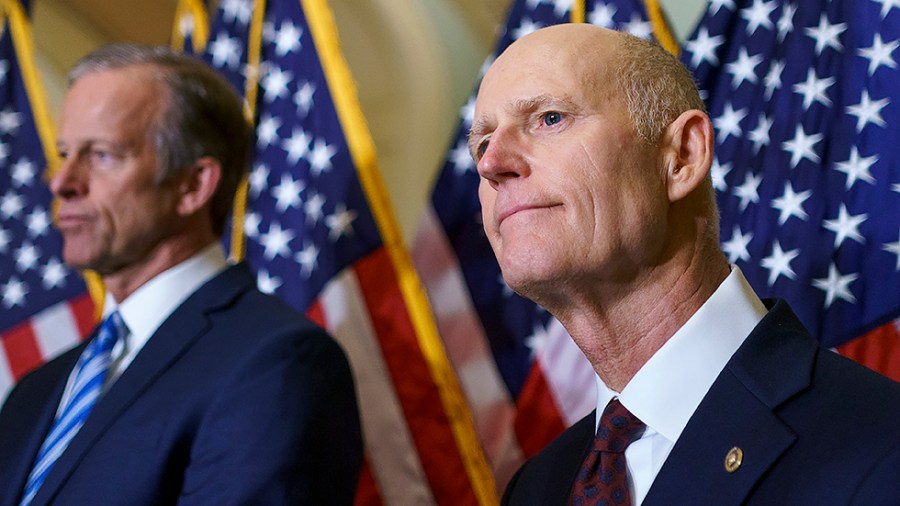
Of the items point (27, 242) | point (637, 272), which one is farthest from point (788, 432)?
point (27, 242)

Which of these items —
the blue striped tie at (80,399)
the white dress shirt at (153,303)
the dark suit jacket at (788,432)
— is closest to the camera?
the dark suit jacket at (788,432)

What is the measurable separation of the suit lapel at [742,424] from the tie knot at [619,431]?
0.12 meters

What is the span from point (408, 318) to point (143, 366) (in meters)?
0.82

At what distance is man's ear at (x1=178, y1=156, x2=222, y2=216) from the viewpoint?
2475 mm

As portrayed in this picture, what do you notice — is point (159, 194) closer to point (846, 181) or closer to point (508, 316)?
point (508, 316)

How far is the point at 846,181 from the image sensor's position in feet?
7.05

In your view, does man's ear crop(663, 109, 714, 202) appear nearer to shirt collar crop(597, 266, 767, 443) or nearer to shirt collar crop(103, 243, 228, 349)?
shirt collar crop(597, 266, 767, 443)

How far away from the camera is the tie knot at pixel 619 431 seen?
1.48 m

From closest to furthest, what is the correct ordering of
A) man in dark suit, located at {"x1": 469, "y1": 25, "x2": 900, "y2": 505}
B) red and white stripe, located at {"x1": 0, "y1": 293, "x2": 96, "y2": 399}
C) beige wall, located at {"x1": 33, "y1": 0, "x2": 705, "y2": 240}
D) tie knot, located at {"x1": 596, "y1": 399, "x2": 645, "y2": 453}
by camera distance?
man in dark suit, located at {"x1": 469, "y1": 25, "x2": 900, "y2": 505}
tie knot, located at {"x1": 596, "y1": 399, "x2": 645, "y2": 453}
beige wall, located at {"x1": 33, "y1": 0, "x2": 705, "y2": 240}
red and white stripe, located at {"x1": 0, "y1": 293, "x2": 96, "y2": 399}

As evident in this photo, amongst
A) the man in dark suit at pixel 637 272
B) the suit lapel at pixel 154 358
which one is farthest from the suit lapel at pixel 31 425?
the man in dark suit at pixel 637 272

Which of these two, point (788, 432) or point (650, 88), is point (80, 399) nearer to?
point (650, 88)

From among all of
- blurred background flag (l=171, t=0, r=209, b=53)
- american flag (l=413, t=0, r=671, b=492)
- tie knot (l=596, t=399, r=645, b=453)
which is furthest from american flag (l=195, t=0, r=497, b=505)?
tie knot (l=596, t=399, r=645, b=453)

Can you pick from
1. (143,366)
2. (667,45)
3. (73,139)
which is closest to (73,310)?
(73,139)

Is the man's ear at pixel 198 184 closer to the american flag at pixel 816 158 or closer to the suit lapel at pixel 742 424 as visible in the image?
the american flag at pixel 816 158
